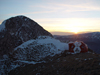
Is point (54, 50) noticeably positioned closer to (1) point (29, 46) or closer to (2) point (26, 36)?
(1) point (29, 46)

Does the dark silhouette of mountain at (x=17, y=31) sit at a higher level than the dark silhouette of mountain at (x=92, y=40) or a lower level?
higher

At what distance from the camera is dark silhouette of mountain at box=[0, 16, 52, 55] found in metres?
25.5

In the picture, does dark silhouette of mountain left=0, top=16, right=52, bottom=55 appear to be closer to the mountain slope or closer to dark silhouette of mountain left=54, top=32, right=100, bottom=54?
the mountain slope

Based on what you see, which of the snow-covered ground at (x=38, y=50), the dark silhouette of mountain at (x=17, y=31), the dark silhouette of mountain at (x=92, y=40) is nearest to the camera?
the snow-covered ground at (x=38, y=50)

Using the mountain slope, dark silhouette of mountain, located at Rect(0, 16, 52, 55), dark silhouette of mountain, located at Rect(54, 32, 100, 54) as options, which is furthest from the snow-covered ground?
dark silhouette of mountain, located at Rect(54, 32, 100, 54)

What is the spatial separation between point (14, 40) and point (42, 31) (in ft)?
35.8

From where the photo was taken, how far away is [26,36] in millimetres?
29156

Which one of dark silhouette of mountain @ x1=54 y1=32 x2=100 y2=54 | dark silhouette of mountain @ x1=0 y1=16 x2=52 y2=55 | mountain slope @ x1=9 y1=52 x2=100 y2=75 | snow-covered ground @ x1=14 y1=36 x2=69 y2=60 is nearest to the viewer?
mountain slope @ x1=9 y1=52 x2=100 y2=75

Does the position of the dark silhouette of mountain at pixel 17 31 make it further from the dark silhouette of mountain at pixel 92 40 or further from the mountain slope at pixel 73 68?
the dark silhouette of mountain at pixel 92 40

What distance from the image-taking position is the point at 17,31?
2964cm

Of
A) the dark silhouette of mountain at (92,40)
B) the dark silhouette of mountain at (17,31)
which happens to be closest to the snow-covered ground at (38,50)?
the dark silhouette of mountain at (17,31)

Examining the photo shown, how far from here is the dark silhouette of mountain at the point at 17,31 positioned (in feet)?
83.8

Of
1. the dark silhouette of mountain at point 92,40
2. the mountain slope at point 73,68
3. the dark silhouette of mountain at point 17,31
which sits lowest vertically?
the dark silhouette of mountain at point 92,40

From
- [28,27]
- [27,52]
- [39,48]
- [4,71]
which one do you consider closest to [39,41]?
[39,48]
